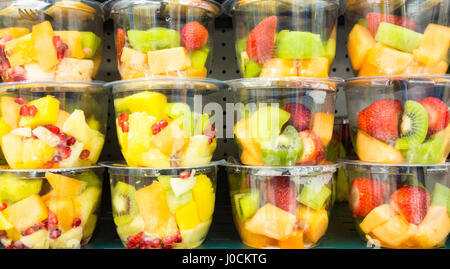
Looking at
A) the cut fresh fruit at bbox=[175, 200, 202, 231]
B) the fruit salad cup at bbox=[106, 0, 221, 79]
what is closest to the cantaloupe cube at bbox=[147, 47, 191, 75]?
the fruit salad cup at bbox=[106, 0, 221, 79]

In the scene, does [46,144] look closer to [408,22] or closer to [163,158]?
[163,158]

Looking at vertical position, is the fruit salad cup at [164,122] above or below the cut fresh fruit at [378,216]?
above

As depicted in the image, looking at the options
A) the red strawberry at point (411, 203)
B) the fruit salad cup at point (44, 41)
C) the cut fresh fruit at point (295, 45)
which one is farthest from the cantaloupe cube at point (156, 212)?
the red strawberry at point (411, 203)

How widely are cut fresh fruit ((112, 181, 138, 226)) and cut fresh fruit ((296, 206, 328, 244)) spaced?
0.45 meters

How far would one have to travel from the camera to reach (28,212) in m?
1.11

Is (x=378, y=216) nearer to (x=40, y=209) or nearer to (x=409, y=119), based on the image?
(x=409, y=119)

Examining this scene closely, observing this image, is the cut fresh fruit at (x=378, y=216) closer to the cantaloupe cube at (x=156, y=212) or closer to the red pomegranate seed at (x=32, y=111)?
the cantaloupe cube at (x=156, y=212)

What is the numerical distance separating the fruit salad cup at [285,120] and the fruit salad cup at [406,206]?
0.58 ft

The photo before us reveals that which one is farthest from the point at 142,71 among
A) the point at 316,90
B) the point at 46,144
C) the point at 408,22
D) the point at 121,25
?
the point at 408,22

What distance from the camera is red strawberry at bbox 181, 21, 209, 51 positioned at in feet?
3.82

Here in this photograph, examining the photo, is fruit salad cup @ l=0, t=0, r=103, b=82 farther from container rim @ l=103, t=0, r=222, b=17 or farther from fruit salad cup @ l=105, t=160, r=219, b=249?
fruit salad cup @ l=105, t=160, r=219, b=249

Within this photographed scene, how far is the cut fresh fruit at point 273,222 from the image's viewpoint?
1.10 m

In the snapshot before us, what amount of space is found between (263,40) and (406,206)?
0.59 meters
